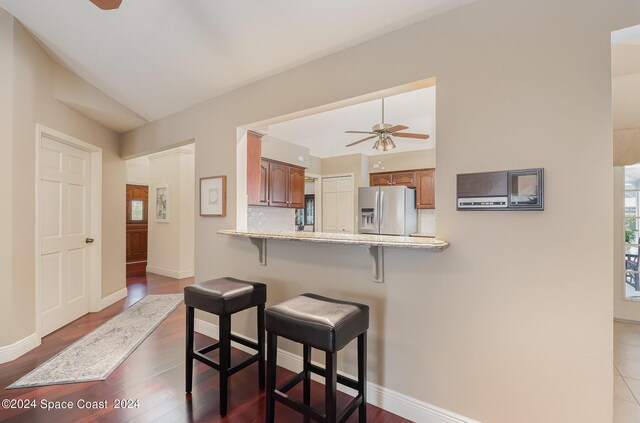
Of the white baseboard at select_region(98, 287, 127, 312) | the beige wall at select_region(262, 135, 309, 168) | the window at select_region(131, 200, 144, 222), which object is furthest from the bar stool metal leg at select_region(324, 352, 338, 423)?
the window at select_region(131, 200, 144, 222)

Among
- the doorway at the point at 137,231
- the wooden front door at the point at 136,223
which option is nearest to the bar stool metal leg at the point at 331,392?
the doorway at the point at 137,231

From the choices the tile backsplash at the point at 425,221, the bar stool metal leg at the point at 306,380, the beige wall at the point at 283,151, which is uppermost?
the beige wall at the point at 283,151

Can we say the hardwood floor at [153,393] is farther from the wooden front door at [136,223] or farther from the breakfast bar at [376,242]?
the wooden front door at [136,223]

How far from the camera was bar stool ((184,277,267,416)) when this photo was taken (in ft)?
5.92

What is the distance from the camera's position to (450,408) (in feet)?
5.33

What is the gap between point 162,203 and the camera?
18.5 feet

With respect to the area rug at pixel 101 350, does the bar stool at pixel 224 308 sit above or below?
above

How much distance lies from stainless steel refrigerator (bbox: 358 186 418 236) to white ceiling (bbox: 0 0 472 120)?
10.4 feet

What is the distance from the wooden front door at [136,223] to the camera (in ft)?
22.0

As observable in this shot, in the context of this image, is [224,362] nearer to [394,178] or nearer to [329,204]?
[329,204]

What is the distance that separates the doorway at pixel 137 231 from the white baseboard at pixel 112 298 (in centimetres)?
162

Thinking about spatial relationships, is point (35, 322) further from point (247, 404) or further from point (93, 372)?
point (247, 404)

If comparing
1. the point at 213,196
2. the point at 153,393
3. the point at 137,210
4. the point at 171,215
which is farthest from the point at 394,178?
the point at 137,210

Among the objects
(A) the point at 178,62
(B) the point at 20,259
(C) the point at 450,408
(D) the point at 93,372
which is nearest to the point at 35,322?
(B) the point at 20,259
